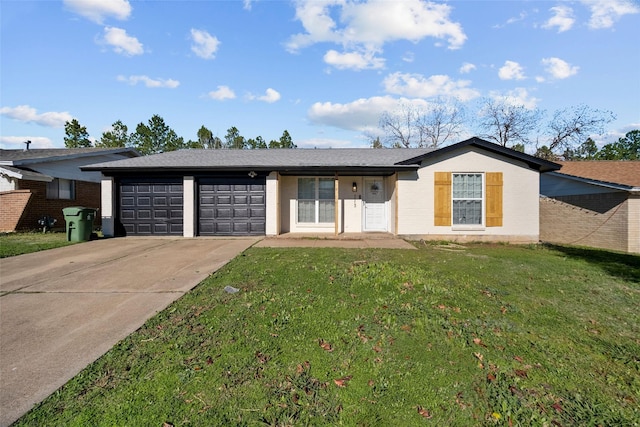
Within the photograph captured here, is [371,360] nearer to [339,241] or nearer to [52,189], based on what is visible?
[339,241]

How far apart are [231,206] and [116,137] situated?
35.7m

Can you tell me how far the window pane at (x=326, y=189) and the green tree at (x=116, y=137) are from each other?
118 ft

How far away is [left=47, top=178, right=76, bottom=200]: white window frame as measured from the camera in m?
14.3

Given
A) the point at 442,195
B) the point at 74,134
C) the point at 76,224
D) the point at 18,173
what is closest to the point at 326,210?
the point at 442,195

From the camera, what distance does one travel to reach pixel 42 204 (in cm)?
1376

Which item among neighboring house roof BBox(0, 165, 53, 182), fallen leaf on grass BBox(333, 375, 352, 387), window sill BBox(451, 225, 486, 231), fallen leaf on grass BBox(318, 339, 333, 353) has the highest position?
neighboring house roof BBox(0, 165, 53, 182)

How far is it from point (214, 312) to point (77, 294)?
2575mm

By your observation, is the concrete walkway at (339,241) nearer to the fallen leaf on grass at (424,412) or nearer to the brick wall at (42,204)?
the fallen leaf on grass at (424,412)

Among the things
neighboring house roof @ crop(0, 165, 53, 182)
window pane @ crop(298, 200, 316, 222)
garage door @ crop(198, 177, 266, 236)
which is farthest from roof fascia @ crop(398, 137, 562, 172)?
neighboring house roof @ crop(0, 165, 53, 182)

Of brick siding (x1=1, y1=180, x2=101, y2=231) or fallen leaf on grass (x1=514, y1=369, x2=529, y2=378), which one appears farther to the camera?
brick siding (x1=1, y1=180, x2=101, y2=231)

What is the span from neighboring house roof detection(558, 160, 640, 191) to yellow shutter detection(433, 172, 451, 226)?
21.3ft

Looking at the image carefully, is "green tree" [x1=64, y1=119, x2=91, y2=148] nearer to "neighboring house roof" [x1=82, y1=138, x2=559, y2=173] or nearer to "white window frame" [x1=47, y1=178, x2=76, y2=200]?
"white window frame" [x1=47, y1=178, x2=76, y2=200]

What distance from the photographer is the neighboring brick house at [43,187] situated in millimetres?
12602

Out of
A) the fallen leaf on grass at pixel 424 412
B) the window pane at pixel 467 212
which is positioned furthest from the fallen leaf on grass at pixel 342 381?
the window pane at pixel 467 212
